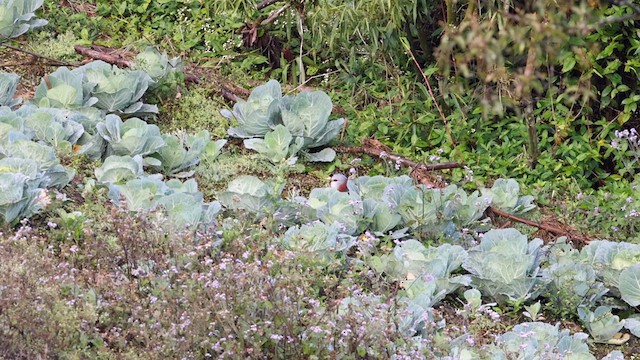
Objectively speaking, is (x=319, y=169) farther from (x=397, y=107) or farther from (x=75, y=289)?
(x=75, y=289)

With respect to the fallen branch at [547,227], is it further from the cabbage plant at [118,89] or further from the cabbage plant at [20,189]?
the cabbage plant at [20,189]

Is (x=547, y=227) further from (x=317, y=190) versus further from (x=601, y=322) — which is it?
(x=317, y=190)

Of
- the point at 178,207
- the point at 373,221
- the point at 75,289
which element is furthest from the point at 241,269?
the point at 373,221

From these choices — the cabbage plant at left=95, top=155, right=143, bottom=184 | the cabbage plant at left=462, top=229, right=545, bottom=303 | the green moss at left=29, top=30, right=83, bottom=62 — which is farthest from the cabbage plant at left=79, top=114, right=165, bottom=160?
the cabbage plant at left=462, top=229, right=545, bottom=303

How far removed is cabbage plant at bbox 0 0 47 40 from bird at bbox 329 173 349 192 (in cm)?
224

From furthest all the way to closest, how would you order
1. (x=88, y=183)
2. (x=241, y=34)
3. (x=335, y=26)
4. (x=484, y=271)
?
(x=241, y=34) < (x=335, y=26) < (x=88, y=183) < (x=484, y=271)

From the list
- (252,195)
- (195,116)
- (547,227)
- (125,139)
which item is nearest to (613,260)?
(547,227)

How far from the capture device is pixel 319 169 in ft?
17.2

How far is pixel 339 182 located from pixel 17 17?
2.40m

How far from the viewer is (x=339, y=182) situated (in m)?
4.96

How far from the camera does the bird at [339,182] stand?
16.2ft

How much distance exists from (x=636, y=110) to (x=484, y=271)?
183 centimetres

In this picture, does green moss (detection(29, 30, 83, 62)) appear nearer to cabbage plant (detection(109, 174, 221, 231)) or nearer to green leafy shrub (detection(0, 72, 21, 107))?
green leafy shrub (detection(0, 72, 21, 107))

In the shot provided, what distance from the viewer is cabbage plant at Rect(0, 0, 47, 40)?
5.91 m
